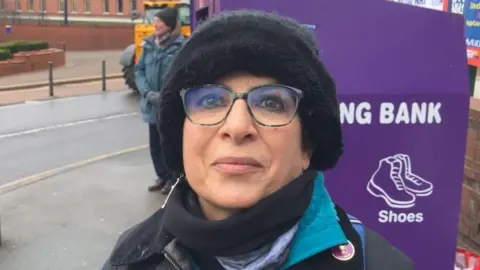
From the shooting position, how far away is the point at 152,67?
6.39 m

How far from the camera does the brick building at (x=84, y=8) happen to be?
5175cm

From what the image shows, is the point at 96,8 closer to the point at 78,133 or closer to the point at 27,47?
the point at 27,47

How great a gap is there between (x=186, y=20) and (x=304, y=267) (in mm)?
17376

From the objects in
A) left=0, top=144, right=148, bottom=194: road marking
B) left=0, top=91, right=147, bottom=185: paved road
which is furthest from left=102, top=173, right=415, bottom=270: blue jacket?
left=0, top=91, right=147, bottom=185: paved road

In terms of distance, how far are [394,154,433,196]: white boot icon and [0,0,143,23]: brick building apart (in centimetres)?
4984

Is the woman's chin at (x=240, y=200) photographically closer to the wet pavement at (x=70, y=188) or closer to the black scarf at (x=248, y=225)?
the black scarf at (x=248, y=225)

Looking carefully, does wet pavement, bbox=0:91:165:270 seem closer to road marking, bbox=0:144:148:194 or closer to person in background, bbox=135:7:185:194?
road marking, bbox=0:144:148:194

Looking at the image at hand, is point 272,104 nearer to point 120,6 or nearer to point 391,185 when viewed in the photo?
point 391,185

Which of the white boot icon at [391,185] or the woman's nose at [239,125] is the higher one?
the woman's nose at [239,125]

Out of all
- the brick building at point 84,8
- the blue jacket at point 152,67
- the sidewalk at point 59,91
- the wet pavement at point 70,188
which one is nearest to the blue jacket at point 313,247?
the wet pavement at point 70,188

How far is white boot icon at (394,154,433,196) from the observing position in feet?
8.98

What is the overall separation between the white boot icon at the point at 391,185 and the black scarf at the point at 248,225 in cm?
132

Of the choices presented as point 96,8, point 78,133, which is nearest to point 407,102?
point 78,133

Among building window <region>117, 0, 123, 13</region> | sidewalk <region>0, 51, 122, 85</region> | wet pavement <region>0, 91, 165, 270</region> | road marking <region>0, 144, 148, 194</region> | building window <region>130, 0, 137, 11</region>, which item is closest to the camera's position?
wet pavement <region>0, 91, 165, 270</region>
